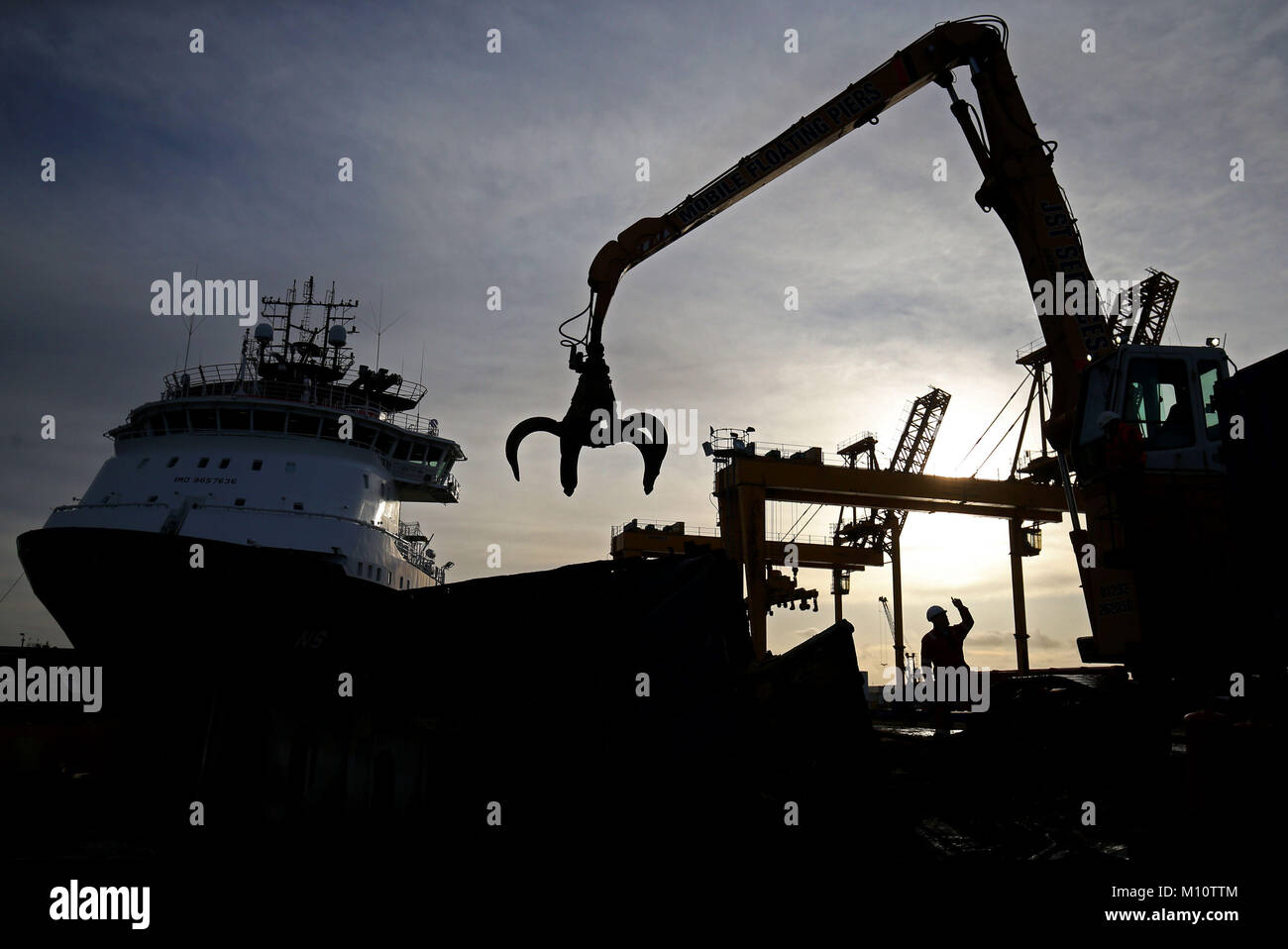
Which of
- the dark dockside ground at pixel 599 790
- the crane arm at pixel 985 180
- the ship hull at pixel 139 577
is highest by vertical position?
the crane arm at pixel 985 180

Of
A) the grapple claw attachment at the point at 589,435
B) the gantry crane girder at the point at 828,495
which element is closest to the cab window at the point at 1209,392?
the grapple claw attachment at the point at 589,435

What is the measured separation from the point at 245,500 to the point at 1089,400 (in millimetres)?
15963

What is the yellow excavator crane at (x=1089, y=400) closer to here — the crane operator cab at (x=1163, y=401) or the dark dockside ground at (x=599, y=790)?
the crane operator cab at (x=1163, y=401)

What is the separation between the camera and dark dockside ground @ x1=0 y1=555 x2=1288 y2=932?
4.85m

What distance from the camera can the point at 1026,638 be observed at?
2978cm

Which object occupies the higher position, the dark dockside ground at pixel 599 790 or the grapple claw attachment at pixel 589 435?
the grapple claw attachment at pixel 589 435

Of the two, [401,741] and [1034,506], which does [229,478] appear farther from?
[1034,506]

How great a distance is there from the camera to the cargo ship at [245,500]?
1326 cm

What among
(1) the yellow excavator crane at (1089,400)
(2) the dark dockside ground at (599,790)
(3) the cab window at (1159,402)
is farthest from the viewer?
(3) the cab window at (1159,402)

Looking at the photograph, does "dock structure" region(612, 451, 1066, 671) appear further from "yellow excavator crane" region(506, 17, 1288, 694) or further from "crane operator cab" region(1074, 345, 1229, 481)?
"crane operator cab" region(1074, 345, 1229, 481)

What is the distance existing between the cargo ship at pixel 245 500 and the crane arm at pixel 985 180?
6.90 meters
